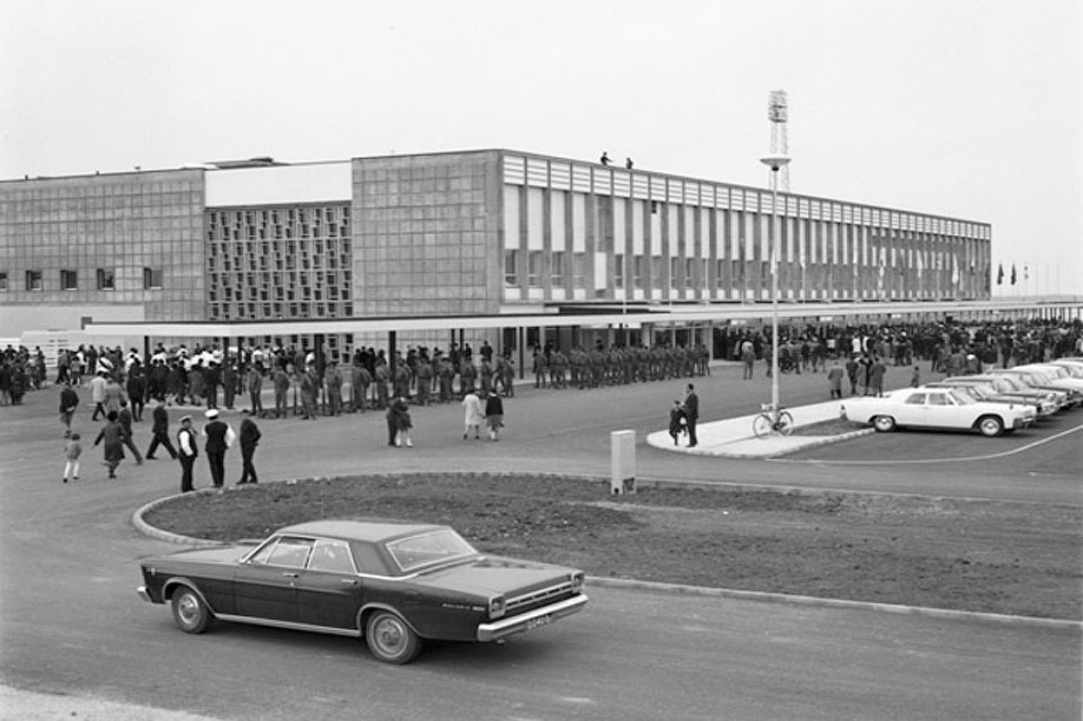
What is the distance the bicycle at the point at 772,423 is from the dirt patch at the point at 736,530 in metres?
9.59

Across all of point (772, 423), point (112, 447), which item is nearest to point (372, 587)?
point (112, 447)

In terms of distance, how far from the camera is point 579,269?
75062 mm

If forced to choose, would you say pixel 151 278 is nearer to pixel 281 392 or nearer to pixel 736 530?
pixel 281 392

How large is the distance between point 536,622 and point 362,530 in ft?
7.22

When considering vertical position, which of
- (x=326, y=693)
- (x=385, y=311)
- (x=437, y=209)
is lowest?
(x=326, y=693)

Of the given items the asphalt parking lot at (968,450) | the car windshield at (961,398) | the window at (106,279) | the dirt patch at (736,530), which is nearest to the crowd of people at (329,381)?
the dirt patch at (736,530)

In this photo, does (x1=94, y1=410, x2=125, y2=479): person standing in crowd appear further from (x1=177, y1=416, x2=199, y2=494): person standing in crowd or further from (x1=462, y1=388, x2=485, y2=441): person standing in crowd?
(x1=462, y1=388, x2=485, y2=441): person standing in crowd

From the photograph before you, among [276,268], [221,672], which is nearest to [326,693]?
[221,672]

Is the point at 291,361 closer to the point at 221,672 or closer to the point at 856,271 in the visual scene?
the point at 221,672

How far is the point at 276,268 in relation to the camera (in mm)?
74500

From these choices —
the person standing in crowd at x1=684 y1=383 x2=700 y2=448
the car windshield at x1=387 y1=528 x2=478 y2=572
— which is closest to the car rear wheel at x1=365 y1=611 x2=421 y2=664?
the car windshield at x1=387 y1=528 x2=478 y2=572

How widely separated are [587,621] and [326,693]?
3.58 meters

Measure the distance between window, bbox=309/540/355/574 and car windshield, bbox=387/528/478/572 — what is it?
1.45 feet

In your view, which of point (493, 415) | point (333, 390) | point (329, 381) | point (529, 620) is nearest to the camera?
point (529, 620)
